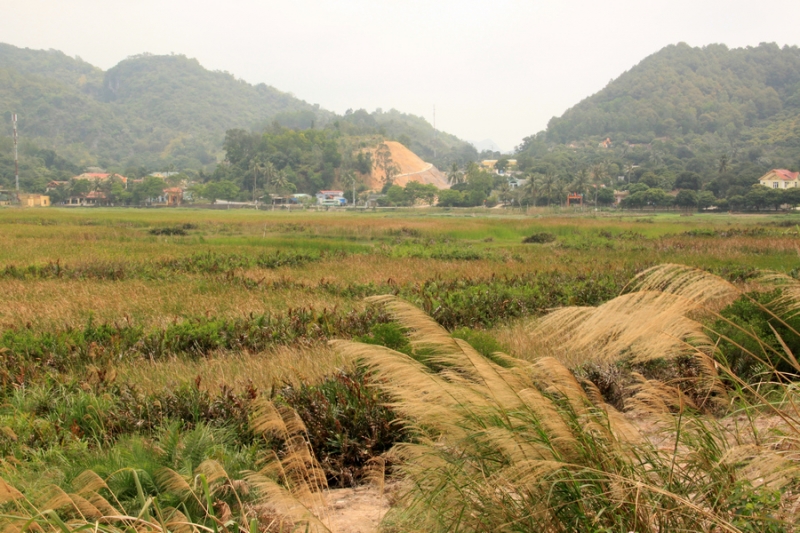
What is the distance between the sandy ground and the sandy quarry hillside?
12107 centimetres

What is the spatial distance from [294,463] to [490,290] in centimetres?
954

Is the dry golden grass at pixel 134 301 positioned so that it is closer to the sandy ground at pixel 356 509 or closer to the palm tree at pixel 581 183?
the sandy ground at pixel 356 509

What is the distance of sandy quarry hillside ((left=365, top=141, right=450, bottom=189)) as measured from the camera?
420ft

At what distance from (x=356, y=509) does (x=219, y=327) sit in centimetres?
567

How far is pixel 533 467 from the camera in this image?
2404 millimetres

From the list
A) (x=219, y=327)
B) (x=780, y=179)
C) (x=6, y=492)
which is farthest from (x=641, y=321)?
(x=780, y=179)

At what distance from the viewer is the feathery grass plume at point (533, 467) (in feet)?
8.07

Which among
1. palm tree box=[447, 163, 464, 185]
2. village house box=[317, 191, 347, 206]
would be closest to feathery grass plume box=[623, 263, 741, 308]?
village house box=[317, 191, 347, 206]

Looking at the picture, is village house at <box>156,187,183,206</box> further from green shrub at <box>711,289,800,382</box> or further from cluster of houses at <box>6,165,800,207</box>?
green shrub at <box>711,289,800,382</box>

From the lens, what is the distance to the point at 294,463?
3.23 meters

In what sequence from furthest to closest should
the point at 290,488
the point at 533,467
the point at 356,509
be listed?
the point at 356,509 < the point at 290,488 < the point at 533,467

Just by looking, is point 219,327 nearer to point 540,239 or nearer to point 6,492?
point 6,492

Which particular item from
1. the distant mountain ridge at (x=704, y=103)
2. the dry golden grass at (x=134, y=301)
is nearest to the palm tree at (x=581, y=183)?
the dry golden grass at (x=134, y=301)

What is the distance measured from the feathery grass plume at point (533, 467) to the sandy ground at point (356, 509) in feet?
2.55
